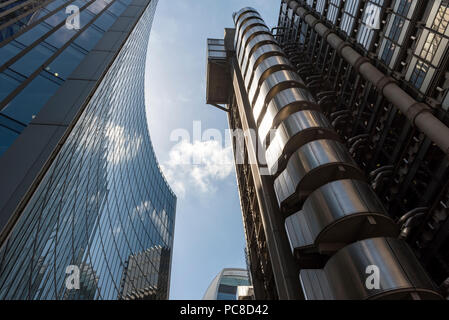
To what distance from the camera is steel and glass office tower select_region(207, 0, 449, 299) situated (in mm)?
11547

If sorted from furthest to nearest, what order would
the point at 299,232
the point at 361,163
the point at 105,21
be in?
the point at 105,21
the point at 361,163
the point at 299,232

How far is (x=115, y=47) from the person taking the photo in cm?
2011

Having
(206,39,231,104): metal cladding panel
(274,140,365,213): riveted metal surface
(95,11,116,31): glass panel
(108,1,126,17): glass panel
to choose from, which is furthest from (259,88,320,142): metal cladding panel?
(206,39,231,104): metal cladding panel

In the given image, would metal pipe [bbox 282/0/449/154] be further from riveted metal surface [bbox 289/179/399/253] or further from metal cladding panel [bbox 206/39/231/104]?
metal cladding panel [bbox 206/39/231/104]

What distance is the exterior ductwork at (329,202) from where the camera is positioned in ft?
34.8

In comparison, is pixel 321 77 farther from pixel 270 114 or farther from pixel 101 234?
pixel 101 234

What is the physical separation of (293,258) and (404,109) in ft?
32.9

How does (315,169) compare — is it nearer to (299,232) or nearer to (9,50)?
(299,232)

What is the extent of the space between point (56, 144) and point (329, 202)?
12.4 metres

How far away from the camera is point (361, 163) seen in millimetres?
21281

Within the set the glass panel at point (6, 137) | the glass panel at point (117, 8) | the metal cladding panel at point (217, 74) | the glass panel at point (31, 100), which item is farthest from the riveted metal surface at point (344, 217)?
the metal cladding panel at point (217, 74)

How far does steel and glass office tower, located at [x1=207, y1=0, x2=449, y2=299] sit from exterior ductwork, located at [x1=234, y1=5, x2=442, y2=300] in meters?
0.05

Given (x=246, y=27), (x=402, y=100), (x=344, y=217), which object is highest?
(x=246, y=27)

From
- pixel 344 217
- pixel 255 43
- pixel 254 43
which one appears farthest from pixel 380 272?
pixel 254 43
